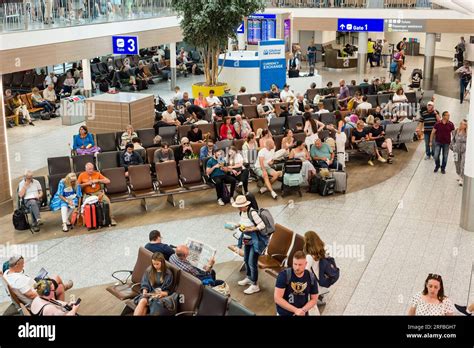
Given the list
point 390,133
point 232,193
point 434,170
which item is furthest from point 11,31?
point 434,170

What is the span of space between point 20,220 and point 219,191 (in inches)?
158

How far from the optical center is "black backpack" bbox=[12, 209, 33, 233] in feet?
39.0

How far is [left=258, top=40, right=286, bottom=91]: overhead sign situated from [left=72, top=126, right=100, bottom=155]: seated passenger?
12497mm

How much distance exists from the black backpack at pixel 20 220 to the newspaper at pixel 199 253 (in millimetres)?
4392

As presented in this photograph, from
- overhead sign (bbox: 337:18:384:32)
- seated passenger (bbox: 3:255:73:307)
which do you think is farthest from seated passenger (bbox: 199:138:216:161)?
overhead sign (bbox: 337:18:384:32)

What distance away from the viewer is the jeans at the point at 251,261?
929 cm

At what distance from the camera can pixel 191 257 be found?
8961 millimetres

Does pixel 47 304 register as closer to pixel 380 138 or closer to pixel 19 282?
pixel 19 282

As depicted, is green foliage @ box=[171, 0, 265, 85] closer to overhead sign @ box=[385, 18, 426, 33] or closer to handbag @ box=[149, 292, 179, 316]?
overhead sign @ box=[385, 18, 426, 33]

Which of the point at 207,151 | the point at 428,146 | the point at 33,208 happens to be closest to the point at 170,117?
the point at 207,151

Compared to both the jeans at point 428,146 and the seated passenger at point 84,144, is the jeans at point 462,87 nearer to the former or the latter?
the jeans at point 428,146

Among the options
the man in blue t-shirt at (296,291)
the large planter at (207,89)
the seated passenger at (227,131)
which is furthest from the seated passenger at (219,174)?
the large planter at (207,89)
